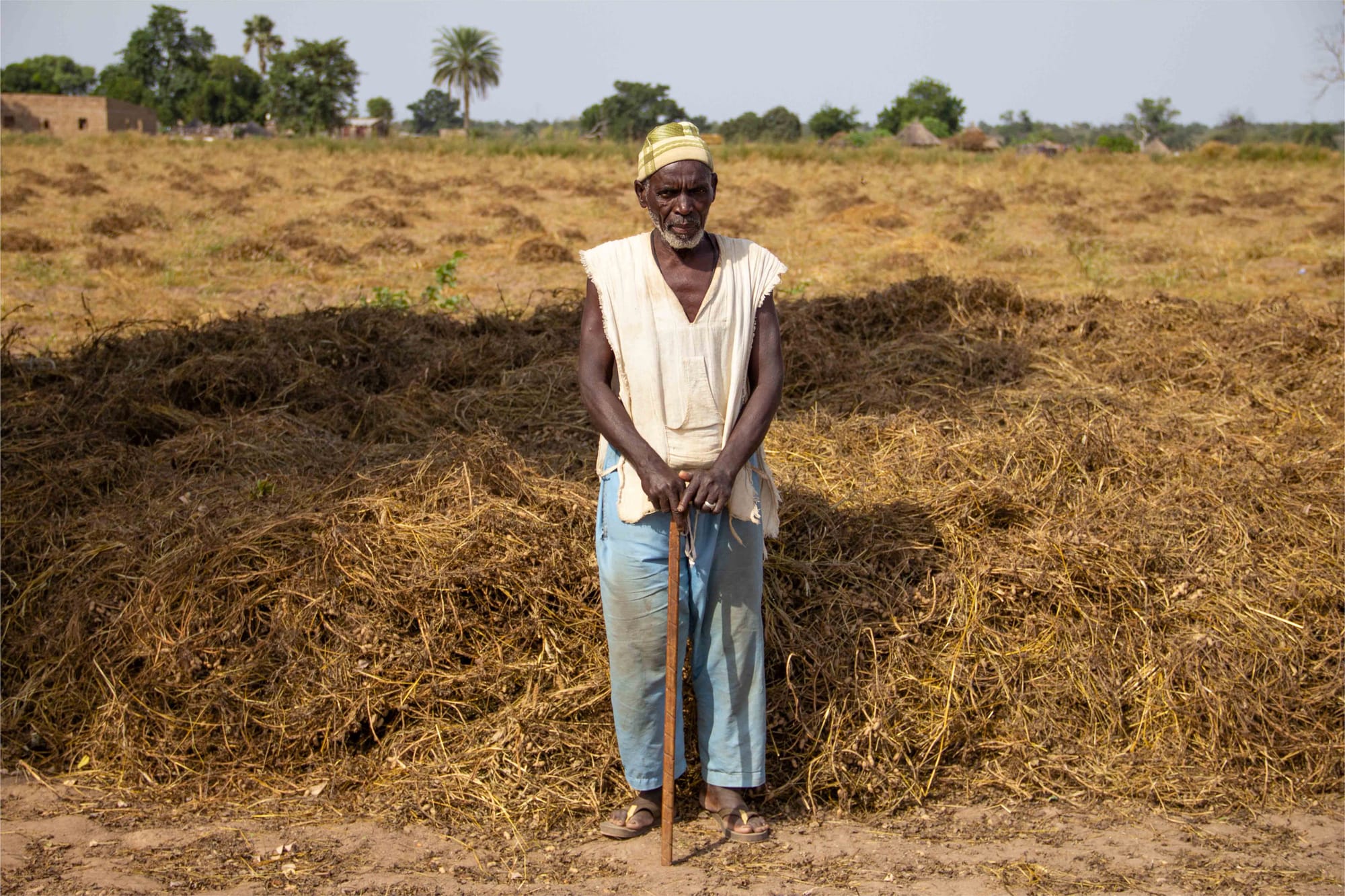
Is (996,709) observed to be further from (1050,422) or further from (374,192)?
(374,192)

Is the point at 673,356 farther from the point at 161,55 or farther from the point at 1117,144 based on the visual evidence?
the point at 161,55

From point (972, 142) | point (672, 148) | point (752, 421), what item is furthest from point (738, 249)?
point (972, 142)

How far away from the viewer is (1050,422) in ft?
14.7

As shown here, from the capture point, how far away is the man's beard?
250 cm

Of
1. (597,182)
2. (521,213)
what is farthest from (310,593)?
(597,182)

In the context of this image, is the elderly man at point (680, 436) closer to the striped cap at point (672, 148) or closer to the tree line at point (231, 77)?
the striped cap at point (672, 148)

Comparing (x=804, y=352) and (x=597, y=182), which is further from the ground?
(x=597, y=182)

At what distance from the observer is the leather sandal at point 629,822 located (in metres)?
2.74

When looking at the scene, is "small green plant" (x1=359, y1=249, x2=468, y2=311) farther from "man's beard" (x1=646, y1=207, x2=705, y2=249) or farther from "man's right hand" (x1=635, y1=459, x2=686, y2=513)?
"man's right hand" (x1=635, y1=459, x2=686, y2=513)

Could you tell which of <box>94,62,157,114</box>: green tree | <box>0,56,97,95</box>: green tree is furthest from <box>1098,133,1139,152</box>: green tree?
<box>0,56,97,95</box>: green tree

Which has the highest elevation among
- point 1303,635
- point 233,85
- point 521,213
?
point 233,85

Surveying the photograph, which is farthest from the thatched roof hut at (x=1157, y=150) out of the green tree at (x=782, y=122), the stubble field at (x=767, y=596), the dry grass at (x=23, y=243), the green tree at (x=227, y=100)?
the green tree at (x=227, y=100)

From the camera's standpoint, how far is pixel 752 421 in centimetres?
254

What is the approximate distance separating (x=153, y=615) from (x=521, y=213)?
1112 cm
